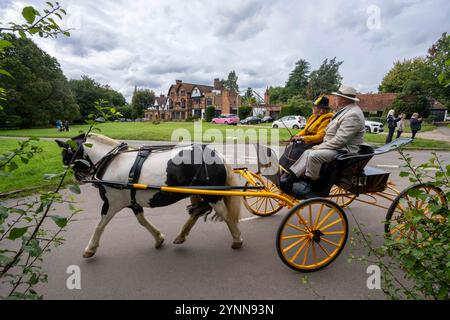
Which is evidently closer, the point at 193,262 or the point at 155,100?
the point at 193,262

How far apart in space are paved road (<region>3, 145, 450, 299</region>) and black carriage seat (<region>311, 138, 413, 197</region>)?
85 cm

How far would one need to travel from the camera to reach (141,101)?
240ft

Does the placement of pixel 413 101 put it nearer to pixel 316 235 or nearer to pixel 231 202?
pixel 316 235

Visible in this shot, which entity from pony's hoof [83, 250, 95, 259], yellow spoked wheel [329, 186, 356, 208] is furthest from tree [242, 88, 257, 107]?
pony's hoof [83, 250, 95, 259]

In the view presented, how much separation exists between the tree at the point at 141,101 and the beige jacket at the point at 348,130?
244 ft

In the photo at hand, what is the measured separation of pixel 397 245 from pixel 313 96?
56497 millimetres

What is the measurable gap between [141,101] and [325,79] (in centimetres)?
5133

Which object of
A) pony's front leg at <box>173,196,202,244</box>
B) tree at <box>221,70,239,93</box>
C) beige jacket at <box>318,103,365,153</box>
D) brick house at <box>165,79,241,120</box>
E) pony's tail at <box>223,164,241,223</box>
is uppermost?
tree at <box>221,70,239,93</box>

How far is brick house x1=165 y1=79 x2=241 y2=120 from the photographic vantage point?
52125 millimetres

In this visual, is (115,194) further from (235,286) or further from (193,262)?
(235,286)

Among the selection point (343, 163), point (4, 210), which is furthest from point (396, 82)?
point (4, 210)

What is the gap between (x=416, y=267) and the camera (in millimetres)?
1547

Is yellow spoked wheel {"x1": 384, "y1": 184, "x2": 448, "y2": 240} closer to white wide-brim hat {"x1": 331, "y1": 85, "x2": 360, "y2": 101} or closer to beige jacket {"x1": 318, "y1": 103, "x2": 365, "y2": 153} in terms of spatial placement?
beige jacket {"x1": 318, "y1": 103, "x2": 365, "y2": 153}

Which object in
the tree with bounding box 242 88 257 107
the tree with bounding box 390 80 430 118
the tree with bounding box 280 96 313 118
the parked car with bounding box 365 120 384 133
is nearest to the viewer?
the parked car with bounding box 365 120 384 133
